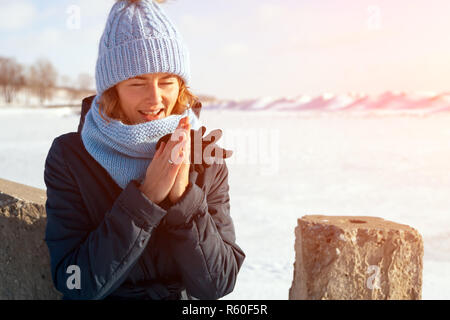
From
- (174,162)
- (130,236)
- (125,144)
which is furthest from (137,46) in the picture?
(130,236)

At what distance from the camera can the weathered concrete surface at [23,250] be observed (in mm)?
2086

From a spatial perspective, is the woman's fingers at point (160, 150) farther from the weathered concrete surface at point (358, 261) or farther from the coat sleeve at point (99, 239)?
the weathered concrete surface at point (358, 261)

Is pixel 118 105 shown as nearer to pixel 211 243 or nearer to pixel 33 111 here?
pixel 211 243

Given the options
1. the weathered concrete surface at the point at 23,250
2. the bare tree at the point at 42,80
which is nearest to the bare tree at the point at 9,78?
the bare tree at the point at 42,80

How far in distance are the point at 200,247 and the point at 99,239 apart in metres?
0.35

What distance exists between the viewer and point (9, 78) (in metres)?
50.0

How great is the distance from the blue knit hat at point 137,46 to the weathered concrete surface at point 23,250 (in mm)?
823

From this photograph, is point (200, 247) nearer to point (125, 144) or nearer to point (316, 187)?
point (125, 144)

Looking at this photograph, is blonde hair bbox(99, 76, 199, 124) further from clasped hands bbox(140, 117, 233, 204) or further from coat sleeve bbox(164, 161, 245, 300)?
coat sleeve bbox(164, 161, 245, 300)

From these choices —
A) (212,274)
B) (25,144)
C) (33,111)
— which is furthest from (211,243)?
(33,111)

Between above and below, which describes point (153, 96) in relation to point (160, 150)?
above

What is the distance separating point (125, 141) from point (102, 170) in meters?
0.17

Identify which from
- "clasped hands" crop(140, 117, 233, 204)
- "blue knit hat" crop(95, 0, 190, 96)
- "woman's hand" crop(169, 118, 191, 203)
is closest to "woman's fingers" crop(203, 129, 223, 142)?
"clasped hands" crop(140, 117, 233, 204)
